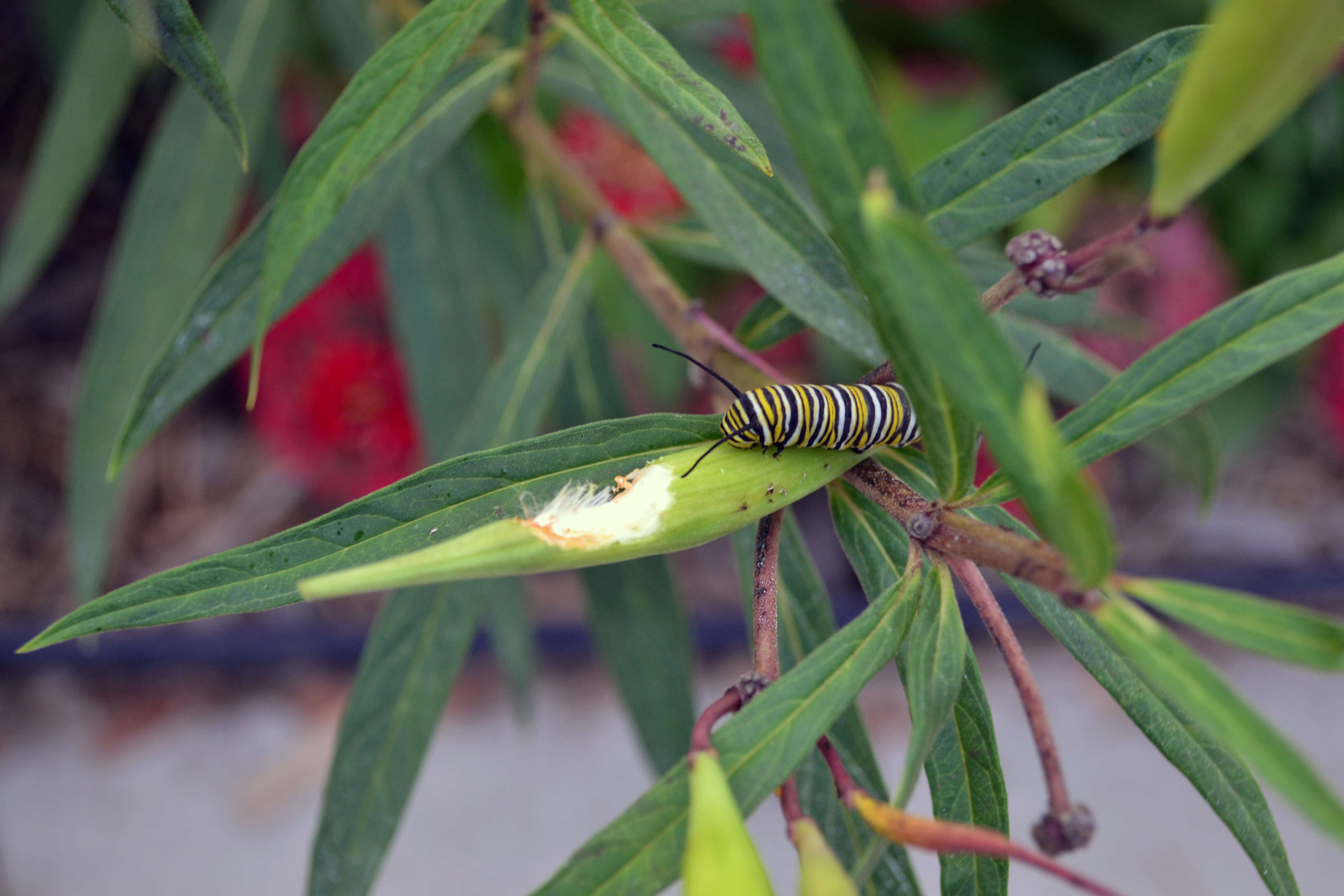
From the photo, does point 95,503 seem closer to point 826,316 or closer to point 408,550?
point 408,550

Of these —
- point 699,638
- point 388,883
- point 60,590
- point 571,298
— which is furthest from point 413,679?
point 60,590

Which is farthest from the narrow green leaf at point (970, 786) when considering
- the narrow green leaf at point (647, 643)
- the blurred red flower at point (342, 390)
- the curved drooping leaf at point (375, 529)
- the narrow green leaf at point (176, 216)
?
the blurred red flower at point (342, 390)

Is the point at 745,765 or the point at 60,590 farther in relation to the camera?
the point at 60,590

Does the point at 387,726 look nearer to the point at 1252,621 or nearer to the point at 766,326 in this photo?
the point at 766,326

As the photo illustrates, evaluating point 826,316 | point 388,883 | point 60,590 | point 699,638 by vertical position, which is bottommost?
point 826,316

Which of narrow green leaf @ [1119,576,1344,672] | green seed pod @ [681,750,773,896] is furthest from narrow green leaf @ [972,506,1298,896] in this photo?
green seed pod @ [681,750,773,896]

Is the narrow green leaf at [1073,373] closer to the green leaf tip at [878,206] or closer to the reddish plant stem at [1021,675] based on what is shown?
the reddish plant stem at [1021,675]

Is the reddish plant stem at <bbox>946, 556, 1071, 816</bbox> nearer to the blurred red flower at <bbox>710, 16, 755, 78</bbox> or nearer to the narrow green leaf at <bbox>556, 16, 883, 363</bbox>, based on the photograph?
the narrow green leaf at <bbox>556, 16, 883, 363</bbox>
